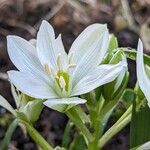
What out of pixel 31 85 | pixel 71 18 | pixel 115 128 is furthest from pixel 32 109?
pixel 71 18

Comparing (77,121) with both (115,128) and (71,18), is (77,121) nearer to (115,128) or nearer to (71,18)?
(115,128)

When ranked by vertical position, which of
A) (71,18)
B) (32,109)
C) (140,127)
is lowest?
(71,18)

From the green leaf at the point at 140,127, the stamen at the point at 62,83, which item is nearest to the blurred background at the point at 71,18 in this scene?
the green leaf at the point at 140,127

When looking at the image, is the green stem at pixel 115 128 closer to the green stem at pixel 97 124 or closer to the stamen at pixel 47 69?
the green stem at pixel 97 124

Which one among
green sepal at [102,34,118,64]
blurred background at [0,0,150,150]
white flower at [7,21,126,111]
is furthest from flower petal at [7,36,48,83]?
blurred background at [0,0,150,150]

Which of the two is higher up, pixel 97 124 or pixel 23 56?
pixel 23 56

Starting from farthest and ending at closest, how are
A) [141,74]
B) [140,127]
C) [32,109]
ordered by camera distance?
[140,127], [32,109], [141,74]

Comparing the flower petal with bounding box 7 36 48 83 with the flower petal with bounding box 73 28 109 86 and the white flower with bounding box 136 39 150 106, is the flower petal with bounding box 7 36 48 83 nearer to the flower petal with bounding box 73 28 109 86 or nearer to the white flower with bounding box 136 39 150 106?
the flower petal with bounding box 73 28 109 86
